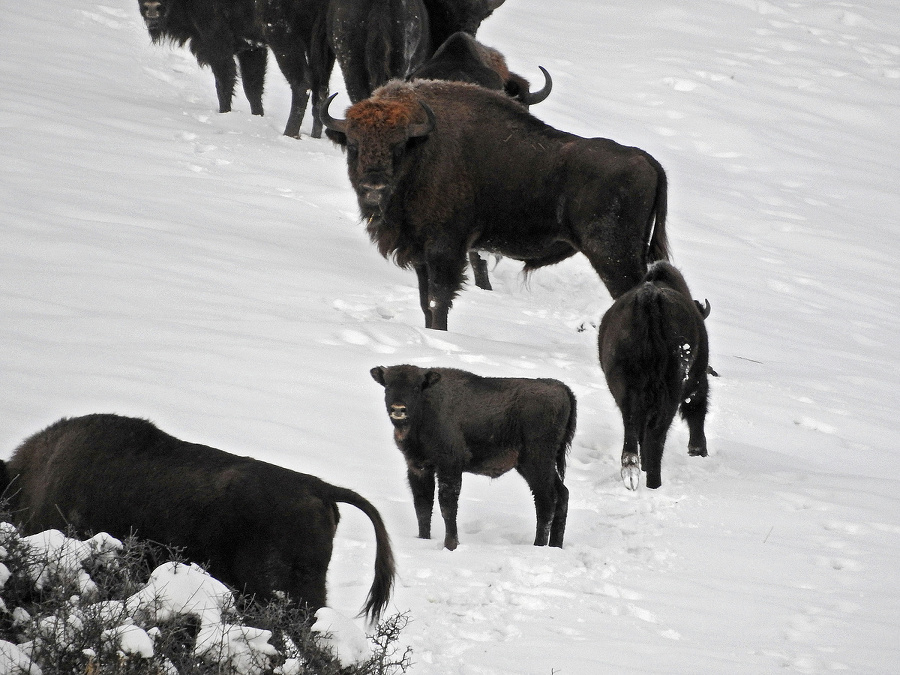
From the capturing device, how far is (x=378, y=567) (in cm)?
391

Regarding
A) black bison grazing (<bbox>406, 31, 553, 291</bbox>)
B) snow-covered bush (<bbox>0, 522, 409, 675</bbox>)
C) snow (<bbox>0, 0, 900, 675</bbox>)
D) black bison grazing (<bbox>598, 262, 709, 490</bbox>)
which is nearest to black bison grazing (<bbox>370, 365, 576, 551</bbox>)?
snow (<bbox>0, 0, 900, 675</bbox>)

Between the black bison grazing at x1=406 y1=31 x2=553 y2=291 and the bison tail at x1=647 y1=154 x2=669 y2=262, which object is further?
the black bison grazing at x1=406 y1=31 x2=553 y2=291

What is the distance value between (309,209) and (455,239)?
2.88 m

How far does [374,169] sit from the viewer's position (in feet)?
27.0

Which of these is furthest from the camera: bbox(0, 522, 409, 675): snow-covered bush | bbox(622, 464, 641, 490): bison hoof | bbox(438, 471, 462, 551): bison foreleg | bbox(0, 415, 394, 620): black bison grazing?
bbox(622, 464, 641, 490): bison hoof

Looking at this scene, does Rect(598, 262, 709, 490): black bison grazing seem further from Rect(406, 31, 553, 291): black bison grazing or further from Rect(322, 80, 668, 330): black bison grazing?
Rect(406, 31, 553, 291): black bison grazing

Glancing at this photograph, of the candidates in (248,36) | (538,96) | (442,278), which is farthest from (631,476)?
(248,36)

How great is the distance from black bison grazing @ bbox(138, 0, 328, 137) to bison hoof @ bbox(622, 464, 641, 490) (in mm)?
8010

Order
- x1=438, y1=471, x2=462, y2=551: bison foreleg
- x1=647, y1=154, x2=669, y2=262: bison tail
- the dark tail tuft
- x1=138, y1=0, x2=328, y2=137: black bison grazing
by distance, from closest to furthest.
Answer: x1=438, y1=471, x2=462, y2=551: bison foreleg, the dark tail tuft, x1=647, y1=154, x2=669, y2=262: bison tail, x1=138, y1=0, x2=328, y2=137: black bison grazing

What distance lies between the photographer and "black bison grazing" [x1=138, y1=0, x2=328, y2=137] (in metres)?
13.0

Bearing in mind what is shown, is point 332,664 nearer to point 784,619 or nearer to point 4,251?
point 784,619

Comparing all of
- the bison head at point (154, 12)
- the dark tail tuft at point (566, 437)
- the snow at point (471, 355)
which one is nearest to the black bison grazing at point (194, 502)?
the snow at point (471, 355)

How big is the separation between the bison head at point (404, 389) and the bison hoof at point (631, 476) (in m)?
1.40

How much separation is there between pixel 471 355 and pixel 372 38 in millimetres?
5284
